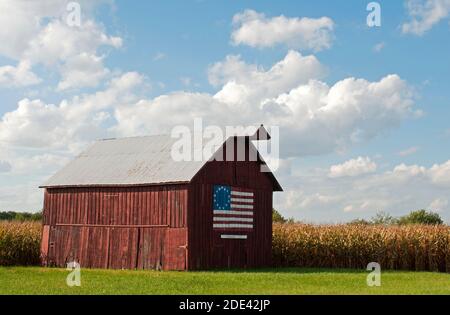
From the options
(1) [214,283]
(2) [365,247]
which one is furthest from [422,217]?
(1) [214,283]

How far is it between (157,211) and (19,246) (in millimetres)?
10277

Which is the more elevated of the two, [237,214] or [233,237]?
[237,214]

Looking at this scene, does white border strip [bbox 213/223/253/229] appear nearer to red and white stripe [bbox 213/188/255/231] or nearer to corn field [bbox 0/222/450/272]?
red and white stripe [bbox 213/188/255/231]

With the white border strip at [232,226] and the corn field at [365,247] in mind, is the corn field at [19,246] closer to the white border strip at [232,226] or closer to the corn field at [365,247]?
the white border strip at [232,226]

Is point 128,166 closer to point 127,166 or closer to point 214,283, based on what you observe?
point 127,166

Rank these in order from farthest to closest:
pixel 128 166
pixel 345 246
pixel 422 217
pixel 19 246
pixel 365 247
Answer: pixel 422 217
pixel 19 246
pixel 345 246
pixel 365 247
pixel 128 166

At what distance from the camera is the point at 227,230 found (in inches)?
1312

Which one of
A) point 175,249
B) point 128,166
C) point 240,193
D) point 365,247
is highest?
point 128,166

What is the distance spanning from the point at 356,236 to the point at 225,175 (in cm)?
837

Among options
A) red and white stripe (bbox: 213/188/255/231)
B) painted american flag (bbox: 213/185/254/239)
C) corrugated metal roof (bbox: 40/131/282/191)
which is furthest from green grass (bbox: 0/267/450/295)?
corrugated metal roof (bbox: 40/131/282/191)

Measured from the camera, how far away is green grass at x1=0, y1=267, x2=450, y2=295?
22.1 metres

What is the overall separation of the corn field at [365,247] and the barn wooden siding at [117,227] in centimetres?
827

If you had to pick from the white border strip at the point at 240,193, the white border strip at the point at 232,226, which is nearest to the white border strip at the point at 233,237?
the white border strip at the point at 232,226

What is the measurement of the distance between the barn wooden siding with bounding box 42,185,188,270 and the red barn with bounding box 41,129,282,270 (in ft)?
0.15
